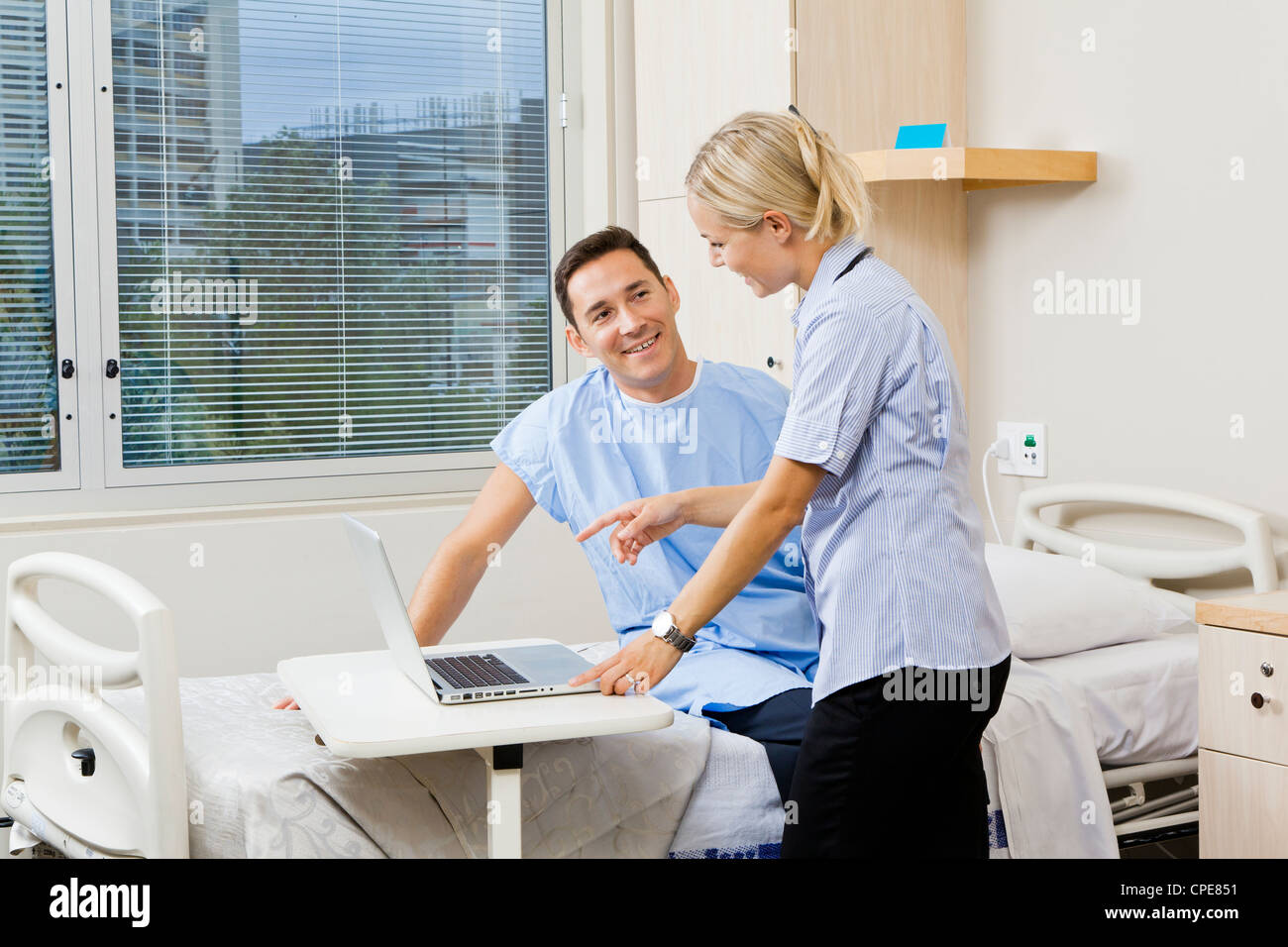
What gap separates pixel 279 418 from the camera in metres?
3.45

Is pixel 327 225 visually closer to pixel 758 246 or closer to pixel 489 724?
Answer: pixel 758 246

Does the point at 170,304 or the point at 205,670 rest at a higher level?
the point at 170,304

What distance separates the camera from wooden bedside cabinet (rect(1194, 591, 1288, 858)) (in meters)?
2.04

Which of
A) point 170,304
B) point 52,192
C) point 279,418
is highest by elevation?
point 52,192

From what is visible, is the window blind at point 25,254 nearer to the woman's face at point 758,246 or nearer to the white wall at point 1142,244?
the woman's face at point 758,246

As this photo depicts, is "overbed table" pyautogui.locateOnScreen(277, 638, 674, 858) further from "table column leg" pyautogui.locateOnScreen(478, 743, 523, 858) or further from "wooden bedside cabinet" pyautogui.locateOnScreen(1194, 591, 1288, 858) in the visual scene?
"wooden bedside cabinet" pyautogui.locateOnScreen(1194, 591, 1288, 858)

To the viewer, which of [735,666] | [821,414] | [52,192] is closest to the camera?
[821,414]

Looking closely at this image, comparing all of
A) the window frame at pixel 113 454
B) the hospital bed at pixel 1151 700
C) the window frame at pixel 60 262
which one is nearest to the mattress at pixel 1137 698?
the hospital bed at pixel 1151 700

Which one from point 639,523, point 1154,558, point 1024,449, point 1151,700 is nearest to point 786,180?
point 639,523

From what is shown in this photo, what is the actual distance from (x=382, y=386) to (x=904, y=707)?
7.52 feet

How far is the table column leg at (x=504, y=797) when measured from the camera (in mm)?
1552
